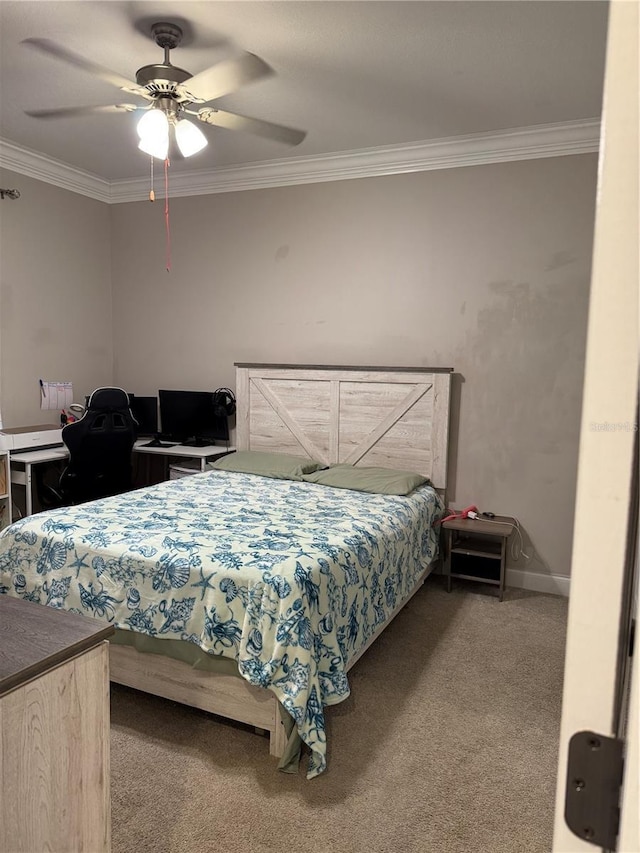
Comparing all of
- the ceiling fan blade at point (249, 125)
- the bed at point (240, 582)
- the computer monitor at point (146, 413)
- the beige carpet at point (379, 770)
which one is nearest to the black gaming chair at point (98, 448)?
the bed at point (240, 582)

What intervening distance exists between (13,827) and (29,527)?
5.47 ft

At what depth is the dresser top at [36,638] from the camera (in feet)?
3.97

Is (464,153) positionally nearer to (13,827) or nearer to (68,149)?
(68,149)

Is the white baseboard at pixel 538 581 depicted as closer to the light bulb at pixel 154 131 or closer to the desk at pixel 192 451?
the desk at pixel 192 451

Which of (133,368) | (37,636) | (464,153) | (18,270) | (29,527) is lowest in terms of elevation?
(29,527)

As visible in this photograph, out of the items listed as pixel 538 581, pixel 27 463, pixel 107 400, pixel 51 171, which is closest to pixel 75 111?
pixel 107 400

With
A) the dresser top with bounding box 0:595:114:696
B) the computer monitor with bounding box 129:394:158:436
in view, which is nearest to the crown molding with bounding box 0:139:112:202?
the computer monitor with bounding box 129:394:158:436

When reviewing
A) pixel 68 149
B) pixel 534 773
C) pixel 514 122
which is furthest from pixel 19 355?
pixel 534 773

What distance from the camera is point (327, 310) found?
4422 millimetres

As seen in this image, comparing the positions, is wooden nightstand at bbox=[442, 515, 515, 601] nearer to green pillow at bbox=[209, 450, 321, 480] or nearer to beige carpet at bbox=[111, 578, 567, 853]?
beige carpet at bbox=[111, 578, 567, 853]

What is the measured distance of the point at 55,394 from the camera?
4.73m

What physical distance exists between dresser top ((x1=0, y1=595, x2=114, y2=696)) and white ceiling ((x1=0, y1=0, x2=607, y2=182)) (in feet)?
7.85

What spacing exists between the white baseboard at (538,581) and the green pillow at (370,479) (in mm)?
848

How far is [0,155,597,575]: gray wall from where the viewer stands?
12.5 ft
